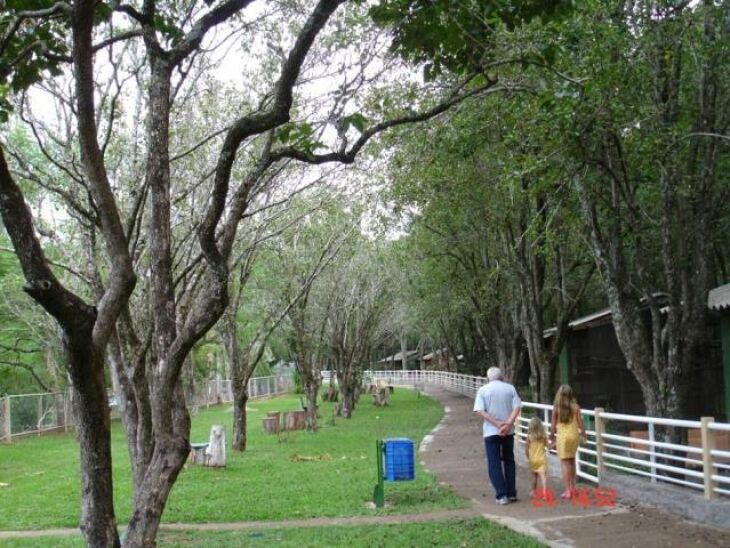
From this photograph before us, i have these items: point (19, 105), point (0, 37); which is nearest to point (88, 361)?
point (0, 37)

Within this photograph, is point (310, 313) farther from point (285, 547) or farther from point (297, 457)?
point (285, 547)

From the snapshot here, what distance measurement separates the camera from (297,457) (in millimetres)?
18500

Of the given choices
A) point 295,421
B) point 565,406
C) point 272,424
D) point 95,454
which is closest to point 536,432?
point 565,406

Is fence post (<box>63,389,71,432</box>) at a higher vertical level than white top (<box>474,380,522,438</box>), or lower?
lower

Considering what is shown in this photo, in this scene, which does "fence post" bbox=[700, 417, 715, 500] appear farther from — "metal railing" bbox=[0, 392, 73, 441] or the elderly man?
"metal railing" bbox=[0, 392, 73, 441]

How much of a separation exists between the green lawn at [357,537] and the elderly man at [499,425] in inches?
42.2

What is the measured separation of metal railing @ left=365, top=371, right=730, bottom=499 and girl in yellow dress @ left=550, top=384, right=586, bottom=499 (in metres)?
Answer: 0.48

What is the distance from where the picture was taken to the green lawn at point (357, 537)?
8539mm

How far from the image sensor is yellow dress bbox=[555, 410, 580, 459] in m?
10.5

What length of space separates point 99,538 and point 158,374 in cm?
128

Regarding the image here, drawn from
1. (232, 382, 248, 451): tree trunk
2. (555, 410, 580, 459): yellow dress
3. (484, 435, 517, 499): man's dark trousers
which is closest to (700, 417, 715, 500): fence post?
(555, 410, 580, 459): yellow dress

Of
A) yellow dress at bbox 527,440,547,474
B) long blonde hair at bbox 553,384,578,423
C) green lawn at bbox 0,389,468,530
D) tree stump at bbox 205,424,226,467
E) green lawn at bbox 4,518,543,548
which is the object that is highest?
long blonde hair at bbox 553,384,578,423

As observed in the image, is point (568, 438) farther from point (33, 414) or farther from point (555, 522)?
point (33, 414)

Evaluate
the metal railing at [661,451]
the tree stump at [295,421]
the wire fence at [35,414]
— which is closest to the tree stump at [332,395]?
the wire fence at [35,414]
